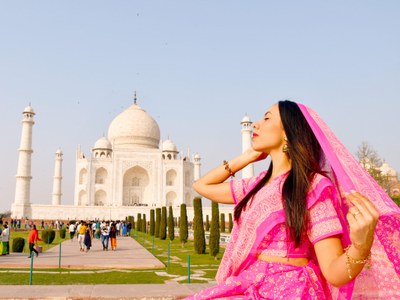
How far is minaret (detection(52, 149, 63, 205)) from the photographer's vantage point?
125 feet

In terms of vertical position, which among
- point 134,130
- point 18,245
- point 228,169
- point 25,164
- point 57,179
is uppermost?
point 134,130

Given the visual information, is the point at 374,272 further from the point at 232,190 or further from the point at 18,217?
the point at 18,217

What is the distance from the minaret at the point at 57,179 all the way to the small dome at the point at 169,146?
976cm

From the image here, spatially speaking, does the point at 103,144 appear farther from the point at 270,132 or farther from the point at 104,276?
the point at 270,132

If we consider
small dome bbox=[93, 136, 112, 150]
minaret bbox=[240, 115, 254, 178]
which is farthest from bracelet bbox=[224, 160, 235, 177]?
small dome bbox=[93, 136, 112, 150]

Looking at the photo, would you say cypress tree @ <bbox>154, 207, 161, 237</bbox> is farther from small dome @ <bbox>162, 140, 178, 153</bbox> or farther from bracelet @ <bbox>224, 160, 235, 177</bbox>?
small dome @ <bbox>162, 140, 178, 153</bbox>

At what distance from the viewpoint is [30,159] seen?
3312 cm

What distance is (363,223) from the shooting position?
3.71ft

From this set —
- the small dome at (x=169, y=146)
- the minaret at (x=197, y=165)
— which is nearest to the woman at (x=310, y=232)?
the small dome at (x=169, y=146)

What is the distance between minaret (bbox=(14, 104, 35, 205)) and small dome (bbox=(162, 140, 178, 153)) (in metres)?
12.7

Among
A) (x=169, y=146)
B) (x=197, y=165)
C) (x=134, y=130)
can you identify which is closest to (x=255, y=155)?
(x=169, y=146)

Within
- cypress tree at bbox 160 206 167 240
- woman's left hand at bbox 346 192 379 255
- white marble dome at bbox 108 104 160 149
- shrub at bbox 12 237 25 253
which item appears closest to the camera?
woman's left hand at bbox 346 192 379 255

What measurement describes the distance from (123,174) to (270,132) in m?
36.4

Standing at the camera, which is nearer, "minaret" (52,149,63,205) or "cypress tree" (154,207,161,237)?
"cypress tree" (154,207,161,237)
